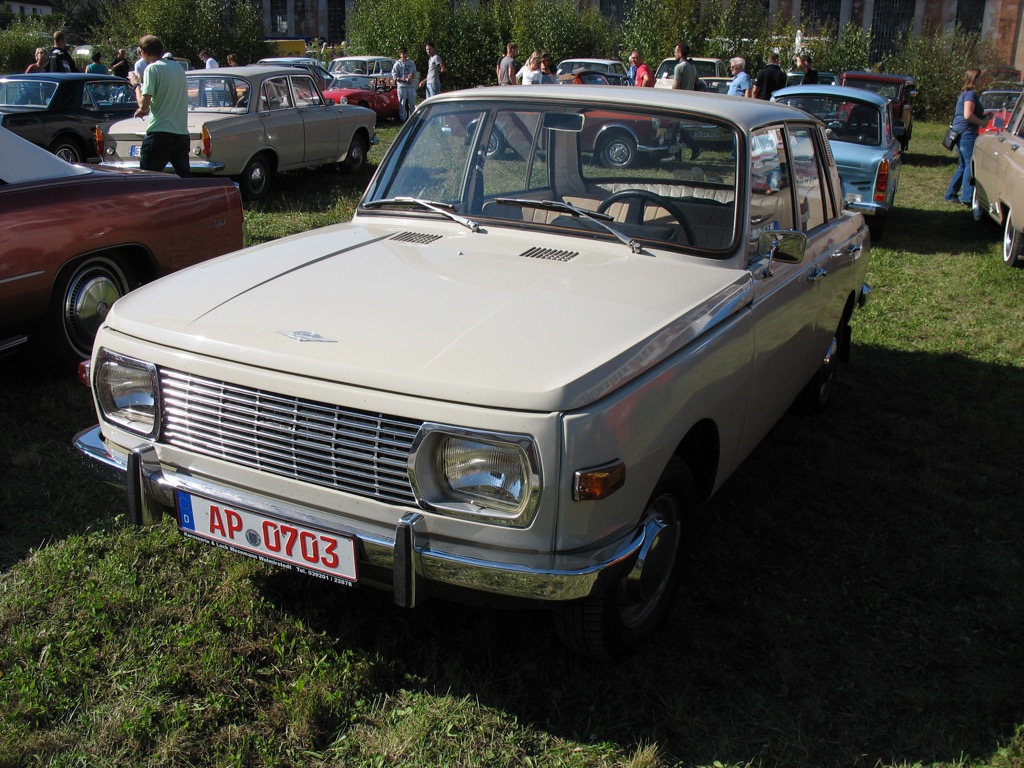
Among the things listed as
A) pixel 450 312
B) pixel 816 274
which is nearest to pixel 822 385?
pixel 816 274

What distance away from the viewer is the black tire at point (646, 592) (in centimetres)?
283

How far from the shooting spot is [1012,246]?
908 cm

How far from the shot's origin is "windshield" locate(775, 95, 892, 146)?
1065 centimetres

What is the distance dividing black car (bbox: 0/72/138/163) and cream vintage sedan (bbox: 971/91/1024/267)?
11.4 meters

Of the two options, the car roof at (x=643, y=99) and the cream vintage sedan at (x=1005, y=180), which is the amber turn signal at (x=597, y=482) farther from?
the cream vintage sedan at (x=1005, y=180)

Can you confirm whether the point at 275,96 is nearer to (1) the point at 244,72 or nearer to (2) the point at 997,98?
(1) the point at 244,72

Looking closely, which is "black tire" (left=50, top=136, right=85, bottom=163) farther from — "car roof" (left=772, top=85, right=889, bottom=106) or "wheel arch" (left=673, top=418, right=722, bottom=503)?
"wheel arch" (left=673, top=418, right=722, bottom=503)

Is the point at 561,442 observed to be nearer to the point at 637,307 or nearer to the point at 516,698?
the point at 637,307

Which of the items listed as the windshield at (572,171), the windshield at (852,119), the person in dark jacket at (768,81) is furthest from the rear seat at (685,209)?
the person in dark jacket at (768,81)

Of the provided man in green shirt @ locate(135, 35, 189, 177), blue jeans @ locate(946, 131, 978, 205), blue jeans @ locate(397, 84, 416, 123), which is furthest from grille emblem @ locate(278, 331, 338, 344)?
blue jeans @ locate(397, 84, 416, 123)

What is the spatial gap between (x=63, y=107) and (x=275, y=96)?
3.37m

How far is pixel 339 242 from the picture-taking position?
3736 millimetres

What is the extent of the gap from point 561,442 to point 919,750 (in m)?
1.52

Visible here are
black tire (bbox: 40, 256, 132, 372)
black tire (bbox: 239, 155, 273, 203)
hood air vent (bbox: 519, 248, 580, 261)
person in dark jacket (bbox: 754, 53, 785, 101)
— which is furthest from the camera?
person in dark jacket (bbox: 754, 53, 785, 101)
